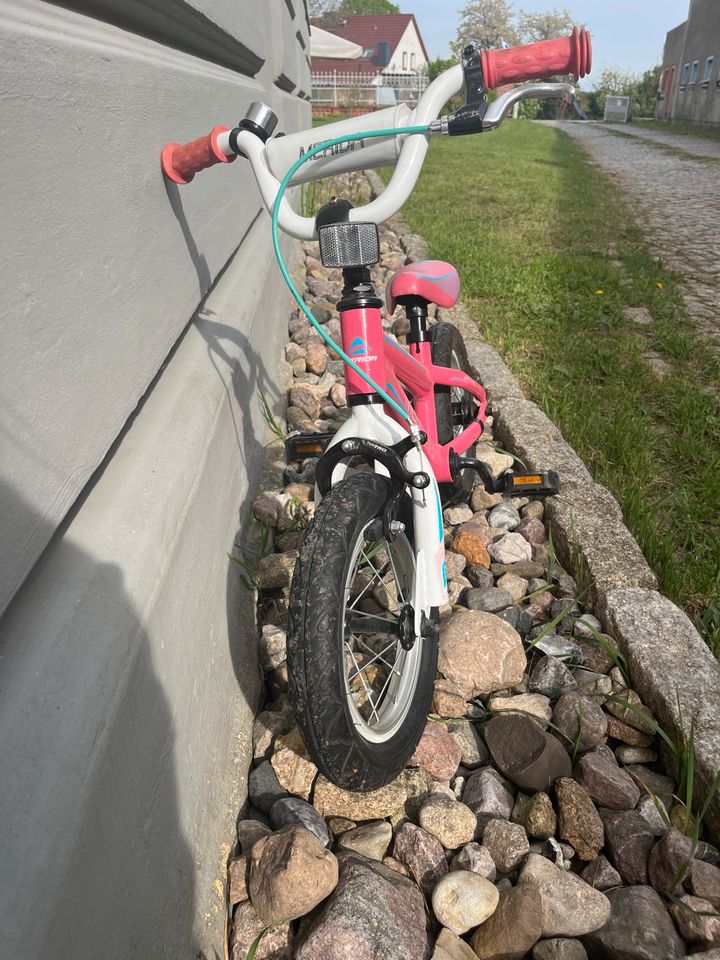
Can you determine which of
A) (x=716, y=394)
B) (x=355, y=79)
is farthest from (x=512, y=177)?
(x=355, y=79)

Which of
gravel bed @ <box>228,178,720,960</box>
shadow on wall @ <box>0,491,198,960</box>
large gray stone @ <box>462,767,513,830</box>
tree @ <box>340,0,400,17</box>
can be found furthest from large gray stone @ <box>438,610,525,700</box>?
tree @ <box>340,0,400,17</box>

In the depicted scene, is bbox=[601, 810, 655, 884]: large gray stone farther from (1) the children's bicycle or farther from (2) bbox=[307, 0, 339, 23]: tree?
(2) bbox=[307, 0, 339, 23]: tree

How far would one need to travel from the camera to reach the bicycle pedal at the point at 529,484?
7.53ft

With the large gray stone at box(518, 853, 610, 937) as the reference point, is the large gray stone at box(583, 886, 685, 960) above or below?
below

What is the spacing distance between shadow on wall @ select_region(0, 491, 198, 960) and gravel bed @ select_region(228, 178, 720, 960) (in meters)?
0.24

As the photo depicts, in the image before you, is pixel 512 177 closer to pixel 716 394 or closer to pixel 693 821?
pixel 716 394

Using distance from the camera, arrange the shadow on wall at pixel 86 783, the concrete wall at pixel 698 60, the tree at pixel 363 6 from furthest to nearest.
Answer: the tree at pixel 363 6, the concrete wall at pixel 698 60, the shadow on wall at pixel 86 783

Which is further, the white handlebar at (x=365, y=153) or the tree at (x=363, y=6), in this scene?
the tree at (x=363, y=6)

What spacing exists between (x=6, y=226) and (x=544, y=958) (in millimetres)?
1433

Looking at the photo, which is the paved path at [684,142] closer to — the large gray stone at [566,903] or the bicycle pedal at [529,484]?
the bicycle pedal at [529,484]

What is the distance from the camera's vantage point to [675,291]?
15.0 feet

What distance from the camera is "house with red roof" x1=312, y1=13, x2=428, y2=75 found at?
135 feet

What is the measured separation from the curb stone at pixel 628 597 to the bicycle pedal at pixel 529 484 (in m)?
0.07

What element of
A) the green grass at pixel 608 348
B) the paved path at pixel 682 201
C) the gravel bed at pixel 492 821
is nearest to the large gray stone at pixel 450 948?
the gravel bed at pixel 492 821
